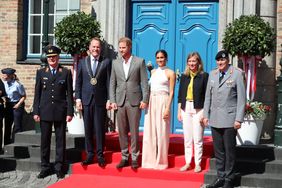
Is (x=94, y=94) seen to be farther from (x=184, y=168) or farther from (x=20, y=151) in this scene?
(x=20, y=151)

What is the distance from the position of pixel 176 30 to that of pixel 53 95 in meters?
3.18

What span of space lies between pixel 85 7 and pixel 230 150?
537 centimetres

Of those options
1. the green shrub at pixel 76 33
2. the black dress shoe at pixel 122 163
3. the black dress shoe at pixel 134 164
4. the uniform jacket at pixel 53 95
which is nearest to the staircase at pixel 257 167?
the black dress shoe at pixel 134 164

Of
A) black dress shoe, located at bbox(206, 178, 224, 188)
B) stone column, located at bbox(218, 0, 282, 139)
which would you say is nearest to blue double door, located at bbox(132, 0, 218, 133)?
stone column, located at bbox(218, 0, 282, 139)

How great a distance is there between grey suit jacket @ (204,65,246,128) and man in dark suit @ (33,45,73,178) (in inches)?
87.8

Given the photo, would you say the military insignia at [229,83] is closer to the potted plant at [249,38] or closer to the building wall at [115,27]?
the potted plant at [249,38]

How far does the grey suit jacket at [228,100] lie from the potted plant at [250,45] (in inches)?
44.7

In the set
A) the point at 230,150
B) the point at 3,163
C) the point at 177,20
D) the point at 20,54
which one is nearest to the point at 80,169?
the point at 3,163

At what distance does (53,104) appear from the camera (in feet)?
28.1

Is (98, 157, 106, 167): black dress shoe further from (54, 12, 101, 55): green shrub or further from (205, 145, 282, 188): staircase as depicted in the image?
(54, 12, 101, 55): green shrub

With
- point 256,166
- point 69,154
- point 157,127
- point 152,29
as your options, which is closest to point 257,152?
point 256,166

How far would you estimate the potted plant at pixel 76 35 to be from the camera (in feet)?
33.2

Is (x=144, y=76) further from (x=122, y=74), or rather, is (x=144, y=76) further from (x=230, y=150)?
(x=230, y=150)

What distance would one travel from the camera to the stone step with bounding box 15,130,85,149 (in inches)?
382
